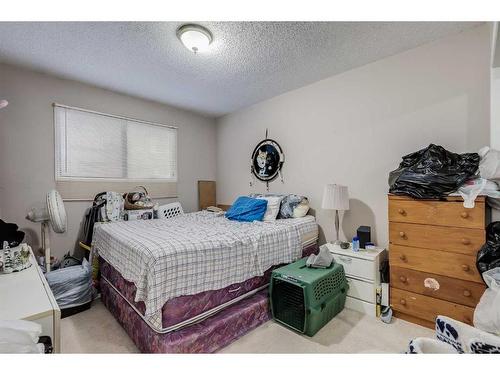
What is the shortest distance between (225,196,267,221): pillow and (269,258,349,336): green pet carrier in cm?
85

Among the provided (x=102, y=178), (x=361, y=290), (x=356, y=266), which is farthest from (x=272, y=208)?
(x=102, y=178)

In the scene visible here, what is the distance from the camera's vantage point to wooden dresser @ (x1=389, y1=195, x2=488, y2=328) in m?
1.65

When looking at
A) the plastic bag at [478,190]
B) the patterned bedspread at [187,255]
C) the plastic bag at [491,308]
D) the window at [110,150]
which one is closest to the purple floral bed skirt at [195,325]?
the patterned bedspread at [187,255]

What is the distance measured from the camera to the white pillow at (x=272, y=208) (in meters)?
2.84

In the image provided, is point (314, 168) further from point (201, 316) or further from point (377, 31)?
point (201, 316)

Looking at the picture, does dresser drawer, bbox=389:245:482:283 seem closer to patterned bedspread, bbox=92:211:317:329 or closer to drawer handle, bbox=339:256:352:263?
drawer handle, bbox=339:256:352:263

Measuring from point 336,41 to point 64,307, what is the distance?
11.1 feet

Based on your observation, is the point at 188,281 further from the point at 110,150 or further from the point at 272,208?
the point at 110,150

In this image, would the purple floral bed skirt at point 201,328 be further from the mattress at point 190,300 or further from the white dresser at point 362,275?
the white dresser at point 362,275

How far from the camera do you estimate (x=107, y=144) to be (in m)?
3.14

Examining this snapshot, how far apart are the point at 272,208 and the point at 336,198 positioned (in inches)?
31.6
